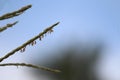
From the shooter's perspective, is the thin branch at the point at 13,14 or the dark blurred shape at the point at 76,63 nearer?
the thin branch at the point at 13,14

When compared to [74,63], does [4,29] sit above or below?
below

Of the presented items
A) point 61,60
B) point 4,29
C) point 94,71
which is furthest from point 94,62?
point 4,29

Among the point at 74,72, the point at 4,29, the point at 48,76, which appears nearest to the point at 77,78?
the point at 74,72

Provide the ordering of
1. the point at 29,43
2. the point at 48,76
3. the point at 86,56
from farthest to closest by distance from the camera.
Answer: the point at 86,56 < the point at 48,76 < the point at 29,43

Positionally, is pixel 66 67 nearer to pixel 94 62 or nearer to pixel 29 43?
pixel 94 62

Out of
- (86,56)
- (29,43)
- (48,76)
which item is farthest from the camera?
(86,56)

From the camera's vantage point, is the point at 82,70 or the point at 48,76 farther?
the point at 82,70

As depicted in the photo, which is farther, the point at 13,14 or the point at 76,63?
the point at 76,63

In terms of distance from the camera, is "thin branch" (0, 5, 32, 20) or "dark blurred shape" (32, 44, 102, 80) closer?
"thin branch" (0, 5, 32, 20)
